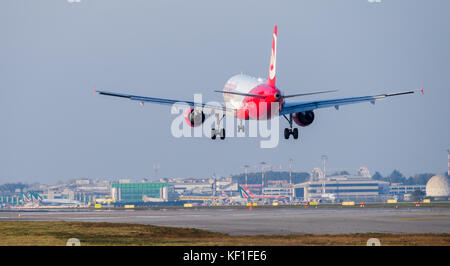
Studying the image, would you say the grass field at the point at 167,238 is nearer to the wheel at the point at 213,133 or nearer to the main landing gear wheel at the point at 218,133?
the main landing gear wheel at the point at 218,133

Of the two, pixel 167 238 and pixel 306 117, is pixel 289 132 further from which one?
pixel 167 238

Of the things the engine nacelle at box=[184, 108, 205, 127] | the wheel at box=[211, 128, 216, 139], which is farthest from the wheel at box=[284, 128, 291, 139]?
the engine nacelle at box=[184, 108, 205, 127]

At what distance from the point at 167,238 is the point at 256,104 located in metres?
26.6

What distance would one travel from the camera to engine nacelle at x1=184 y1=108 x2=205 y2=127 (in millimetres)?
82312

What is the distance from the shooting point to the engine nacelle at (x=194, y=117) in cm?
A: 8231

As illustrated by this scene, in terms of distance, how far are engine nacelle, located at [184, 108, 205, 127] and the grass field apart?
74.8ft

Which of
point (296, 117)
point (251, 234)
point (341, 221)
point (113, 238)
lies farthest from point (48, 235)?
point (296, 117)

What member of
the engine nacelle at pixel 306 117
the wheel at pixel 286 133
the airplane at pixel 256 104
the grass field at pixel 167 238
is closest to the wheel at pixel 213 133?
the airplane at pixel 256 104

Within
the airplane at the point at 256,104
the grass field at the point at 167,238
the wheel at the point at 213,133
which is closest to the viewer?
the grass field at the point at 167,238

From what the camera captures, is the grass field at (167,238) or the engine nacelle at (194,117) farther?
the engine nacelle at (194,117)


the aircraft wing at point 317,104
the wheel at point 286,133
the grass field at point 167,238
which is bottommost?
the grass field at point 167,238

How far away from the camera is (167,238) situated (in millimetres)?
51656

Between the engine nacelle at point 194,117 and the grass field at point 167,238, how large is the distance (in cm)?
2281

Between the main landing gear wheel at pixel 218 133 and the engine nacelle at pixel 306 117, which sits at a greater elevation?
the engine nacelle at pixel 306 117
